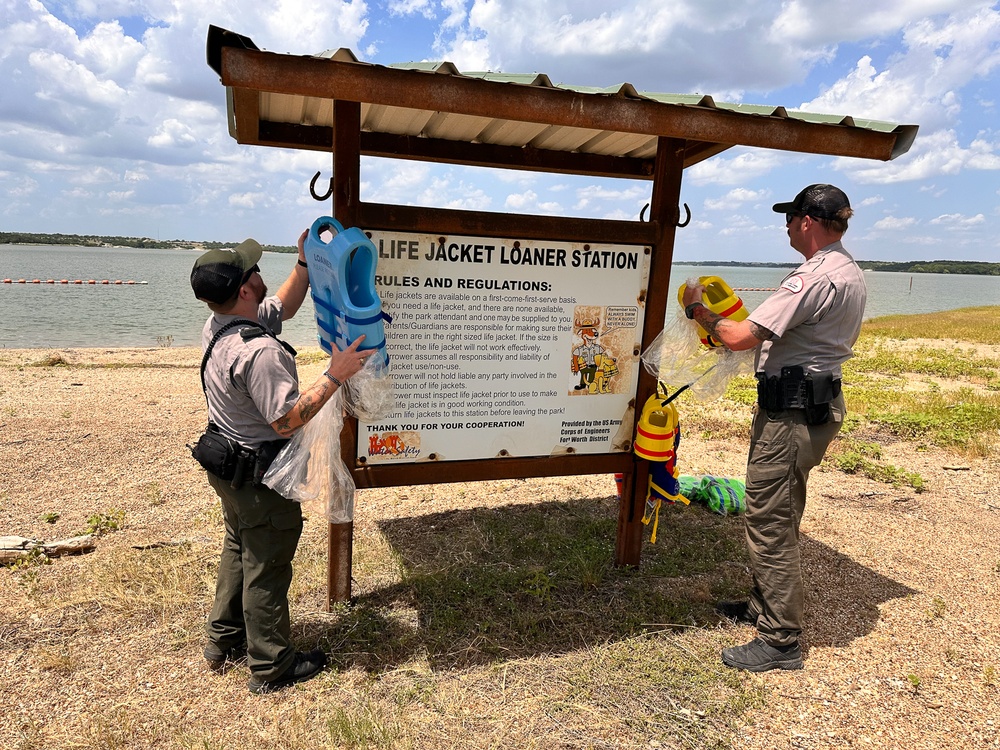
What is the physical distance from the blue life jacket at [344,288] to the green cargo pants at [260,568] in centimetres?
75

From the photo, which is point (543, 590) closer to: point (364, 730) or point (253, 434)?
point (364, 730)

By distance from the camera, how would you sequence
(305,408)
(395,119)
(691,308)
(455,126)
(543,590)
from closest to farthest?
(305,408) < (691,308) < (543,590) < (395,119) < (455,126)

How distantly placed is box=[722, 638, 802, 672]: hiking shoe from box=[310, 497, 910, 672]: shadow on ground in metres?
0.31

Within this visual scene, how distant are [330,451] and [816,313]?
2.39 metres

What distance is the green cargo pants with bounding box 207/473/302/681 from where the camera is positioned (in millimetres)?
2791

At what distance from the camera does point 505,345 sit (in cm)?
363

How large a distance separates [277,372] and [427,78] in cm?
145

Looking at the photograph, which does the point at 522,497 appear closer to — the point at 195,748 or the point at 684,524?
the point at 684,524

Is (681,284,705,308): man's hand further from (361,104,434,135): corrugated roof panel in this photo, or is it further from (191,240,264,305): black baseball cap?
(191,240,264,305): black baseball cap

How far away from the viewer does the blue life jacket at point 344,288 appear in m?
2.72

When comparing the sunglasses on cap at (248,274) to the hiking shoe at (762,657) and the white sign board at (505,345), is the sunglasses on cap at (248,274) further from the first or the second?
the hiking shoe at (762,657)

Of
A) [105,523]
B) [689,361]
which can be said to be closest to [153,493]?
[105,523]

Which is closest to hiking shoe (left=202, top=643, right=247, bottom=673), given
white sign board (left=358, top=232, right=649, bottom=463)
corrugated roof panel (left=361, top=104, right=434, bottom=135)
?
white sign board (left=358, top=232, right=649, bottom=463)

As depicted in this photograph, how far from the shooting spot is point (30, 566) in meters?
3.99
